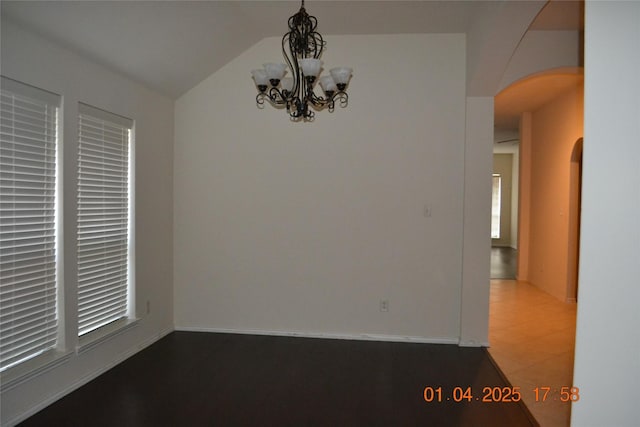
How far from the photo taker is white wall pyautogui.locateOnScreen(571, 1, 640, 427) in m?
1.37

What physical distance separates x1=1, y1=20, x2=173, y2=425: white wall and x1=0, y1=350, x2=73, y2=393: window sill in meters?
0.04

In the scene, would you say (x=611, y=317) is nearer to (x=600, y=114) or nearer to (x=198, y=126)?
(x=600, y=114)

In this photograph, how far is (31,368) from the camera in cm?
269

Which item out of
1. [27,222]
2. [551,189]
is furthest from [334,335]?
[551,189]

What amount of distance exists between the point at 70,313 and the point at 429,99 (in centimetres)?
362

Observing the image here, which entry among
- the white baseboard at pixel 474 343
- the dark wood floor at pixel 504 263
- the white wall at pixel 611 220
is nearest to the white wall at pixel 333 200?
the white baseboard at pixel 474 343

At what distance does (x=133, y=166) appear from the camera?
12.4 ft

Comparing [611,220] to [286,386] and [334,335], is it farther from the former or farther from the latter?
[334,335]

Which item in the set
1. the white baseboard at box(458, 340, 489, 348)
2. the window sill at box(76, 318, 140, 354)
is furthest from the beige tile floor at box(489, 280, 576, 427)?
the window sill at box(76, 318, 140, 354)

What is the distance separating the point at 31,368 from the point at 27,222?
94cm

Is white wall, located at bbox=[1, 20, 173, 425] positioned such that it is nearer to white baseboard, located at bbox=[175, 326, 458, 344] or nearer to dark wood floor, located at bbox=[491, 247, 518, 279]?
white baseboard, located at bbox=[175, 326, 458, 344]

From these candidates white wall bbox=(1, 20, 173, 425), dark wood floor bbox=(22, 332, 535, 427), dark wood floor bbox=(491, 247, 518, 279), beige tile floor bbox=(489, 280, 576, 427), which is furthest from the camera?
dark wood floor bbox=(491, 247, 518, 279)

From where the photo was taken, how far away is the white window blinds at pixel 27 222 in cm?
253

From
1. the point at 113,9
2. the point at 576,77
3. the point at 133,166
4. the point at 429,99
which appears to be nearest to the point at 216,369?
the point at 133,166
